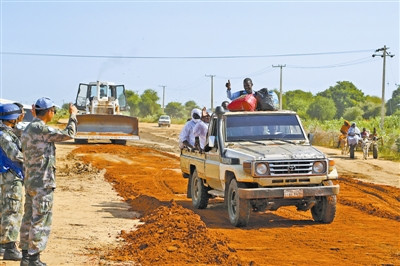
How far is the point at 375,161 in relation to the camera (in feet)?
100

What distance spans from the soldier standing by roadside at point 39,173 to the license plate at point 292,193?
179 inches

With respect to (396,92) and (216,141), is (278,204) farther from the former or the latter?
(396,92)

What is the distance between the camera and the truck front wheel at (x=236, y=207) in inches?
467

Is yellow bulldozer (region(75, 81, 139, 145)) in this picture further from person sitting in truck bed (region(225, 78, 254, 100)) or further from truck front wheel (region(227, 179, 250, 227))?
truck front wheel (region(227, 179, 250, 227))

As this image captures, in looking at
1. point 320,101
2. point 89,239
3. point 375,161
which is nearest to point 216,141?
point 89,239

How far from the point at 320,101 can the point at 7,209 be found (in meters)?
98.0

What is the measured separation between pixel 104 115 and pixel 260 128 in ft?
74.1

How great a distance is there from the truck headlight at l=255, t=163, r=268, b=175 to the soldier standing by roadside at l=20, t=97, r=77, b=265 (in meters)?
4.16

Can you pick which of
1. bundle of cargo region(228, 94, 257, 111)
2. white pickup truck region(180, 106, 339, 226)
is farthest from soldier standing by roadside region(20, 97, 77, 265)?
bundle of cargo region(228, 94, 257, 111)

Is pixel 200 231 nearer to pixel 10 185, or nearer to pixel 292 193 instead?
pixel 292 193

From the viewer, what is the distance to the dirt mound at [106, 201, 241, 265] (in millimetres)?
9383

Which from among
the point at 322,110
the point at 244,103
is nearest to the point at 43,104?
the point at 244,103

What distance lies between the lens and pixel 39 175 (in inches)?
329

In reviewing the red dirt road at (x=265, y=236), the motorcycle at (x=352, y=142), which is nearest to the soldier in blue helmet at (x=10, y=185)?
the red dirt road at (x=265, y=236)
